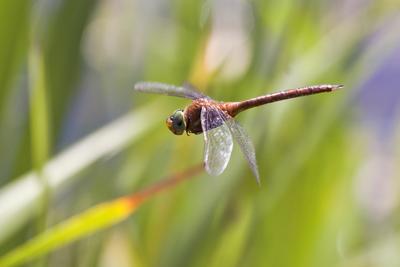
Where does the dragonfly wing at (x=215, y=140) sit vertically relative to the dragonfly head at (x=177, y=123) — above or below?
below

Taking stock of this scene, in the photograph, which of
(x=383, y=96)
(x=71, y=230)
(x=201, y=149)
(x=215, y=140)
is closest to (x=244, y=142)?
(x=215, y=140)

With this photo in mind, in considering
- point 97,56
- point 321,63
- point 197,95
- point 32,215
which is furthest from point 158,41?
point 197,95

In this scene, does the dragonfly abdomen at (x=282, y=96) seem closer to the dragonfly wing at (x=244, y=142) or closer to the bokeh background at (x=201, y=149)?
the dragonfly wing at (x=244, y=142)

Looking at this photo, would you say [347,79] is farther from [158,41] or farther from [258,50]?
[158,41]

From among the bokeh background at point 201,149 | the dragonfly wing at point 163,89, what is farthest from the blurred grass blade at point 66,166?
the dragonfly wing at point 163,89

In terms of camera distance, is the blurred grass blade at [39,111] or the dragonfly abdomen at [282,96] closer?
the dragonfly abdomen at [282,96]

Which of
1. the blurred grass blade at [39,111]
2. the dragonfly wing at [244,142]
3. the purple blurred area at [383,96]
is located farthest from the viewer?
the purple blurred area at [383,96]

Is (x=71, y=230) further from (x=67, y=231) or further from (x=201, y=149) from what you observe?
(x=201, y=149)

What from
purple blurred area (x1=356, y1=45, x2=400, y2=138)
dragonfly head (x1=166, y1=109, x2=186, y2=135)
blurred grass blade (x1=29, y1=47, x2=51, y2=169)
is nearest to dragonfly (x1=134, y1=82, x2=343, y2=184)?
dragonfly head (x1=166, y1=109, x2=186, y2=135)
